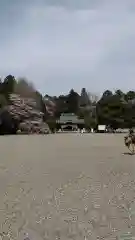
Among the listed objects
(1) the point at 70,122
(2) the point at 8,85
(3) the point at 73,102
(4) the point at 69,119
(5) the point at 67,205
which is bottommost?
(5) the point at 67,205

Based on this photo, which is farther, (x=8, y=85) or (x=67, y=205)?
(x=8, y=85)

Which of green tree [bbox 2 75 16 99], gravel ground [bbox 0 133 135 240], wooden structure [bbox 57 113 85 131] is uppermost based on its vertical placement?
green tree [bbox 2 75 16 99]

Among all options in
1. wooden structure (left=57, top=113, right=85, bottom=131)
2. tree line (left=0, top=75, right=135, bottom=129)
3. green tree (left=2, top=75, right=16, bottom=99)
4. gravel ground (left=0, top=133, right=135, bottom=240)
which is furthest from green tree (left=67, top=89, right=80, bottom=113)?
gravel ground (left=0, top=133, right=135, bottom=240)

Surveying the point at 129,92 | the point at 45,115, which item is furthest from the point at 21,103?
the point at 129,92

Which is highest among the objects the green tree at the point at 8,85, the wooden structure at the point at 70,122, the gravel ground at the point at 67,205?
the green tree at the point at 8,85

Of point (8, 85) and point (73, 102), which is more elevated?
point (73, 102)

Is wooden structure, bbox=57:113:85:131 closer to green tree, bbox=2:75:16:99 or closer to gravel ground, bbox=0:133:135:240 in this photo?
green tree, bbox=2:75:16:99

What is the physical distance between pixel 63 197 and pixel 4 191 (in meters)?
1.71

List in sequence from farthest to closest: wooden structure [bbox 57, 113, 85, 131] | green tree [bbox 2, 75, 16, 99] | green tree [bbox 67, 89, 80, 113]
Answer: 1. green tree [bbox 67, 89, 80, 113]
2. wooden structure [bbox 57, 113, 85, 131]
3. green tree [bbox 2, 75, 16, 99]

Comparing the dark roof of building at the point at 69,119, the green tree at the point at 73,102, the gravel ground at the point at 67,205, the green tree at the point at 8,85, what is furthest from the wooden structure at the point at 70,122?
the gravel ground at the point at 67,205

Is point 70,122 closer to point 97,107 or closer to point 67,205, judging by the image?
point 97,107

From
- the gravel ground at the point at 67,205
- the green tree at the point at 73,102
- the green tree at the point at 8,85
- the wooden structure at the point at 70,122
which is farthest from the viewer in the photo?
the green tree at the point at 73,102

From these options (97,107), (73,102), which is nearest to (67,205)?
(97,107)

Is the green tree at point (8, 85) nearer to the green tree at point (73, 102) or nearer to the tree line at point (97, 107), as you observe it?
the tree line at point (97, 107)
